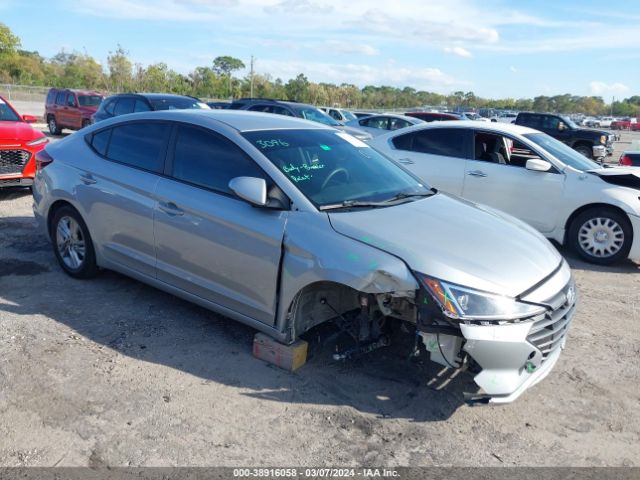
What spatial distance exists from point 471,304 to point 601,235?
4.84 m

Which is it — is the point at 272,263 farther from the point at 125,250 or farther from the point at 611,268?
the point at 611,268

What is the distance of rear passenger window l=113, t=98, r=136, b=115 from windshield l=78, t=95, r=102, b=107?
6.58m

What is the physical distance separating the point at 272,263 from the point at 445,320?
122 centimetres

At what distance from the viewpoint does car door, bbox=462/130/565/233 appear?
7.51m

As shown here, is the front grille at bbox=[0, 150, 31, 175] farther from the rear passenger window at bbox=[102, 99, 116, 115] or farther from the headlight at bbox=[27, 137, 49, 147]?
the rear passenger window at bbox=[102, 99, 116, 115]

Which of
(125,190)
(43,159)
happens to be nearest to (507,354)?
(125,190)

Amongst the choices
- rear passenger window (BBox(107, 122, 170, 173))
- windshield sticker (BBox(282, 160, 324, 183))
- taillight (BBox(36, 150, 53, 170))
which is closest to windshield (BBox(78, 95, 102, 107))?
taillight (BBox(36, 150, 53, 170))

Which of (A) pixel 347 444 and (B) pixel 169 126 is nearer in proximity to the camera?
(A) pixel 347 444

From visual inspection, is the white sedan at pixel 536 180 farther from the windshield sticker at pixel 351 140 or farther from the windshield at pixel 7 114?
the windshield at pixel 7 114

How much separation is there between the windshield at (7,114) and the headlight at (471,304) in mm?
8623

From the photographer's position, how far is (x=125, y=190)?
4.76 metres

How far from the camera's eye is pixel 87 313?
4.72 metres

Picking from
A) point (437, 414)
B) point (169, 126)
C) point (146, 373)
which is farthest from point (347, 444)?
point (169, 126)

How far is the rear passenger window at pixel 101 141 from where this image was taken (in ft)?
17.1
